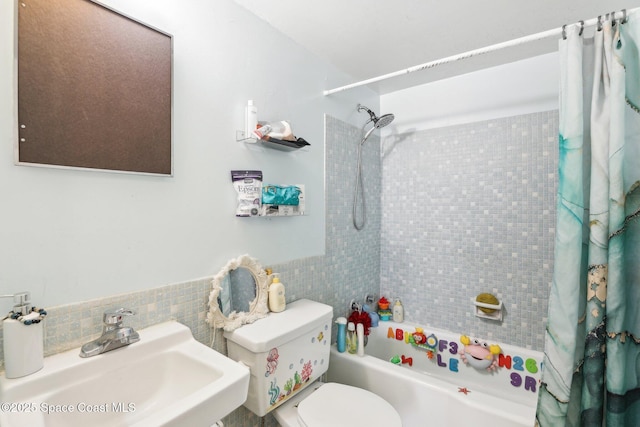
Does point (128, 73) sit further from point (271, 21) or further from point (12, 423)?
point (12, 423)

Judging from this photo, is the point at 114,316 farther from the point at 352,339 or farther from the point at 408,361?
the point at 408,361

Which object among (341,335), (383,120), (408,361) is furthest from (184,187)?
(408,361)

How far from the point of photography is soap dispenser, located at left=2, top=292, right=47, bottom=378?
75cm

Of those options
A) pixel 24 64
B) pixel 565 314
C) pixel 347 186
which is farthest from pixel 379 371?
pixel 24 64

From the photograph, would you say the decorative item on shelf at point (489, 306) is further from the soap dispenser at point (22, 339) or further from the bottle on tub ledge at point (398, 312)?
the soap dispenser at point (22, 339)

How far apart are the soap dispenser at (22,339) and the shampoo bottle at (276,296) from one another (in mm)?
826

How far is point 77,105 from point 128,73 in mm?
206

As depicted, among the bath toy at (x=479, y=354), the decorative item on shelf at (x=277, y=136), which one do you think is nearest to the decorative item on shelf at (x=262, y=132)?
the decorative item on shelf at (x=277, y=136)

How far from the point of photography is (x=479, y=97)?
6.86ft

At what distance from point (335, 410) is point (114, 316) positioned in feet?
3.18

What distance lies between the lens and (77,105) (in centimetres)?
91

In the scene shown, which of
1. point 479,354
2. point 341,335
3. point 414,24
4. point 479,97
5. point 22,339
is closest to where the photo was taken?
point 22,339

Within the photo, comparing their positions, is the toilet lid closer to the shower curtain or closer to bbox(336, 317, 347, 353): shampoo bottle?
bbox(336, 317, 347, 353): shampoo bottle

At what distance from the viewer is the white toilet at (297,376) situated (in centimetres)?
120
